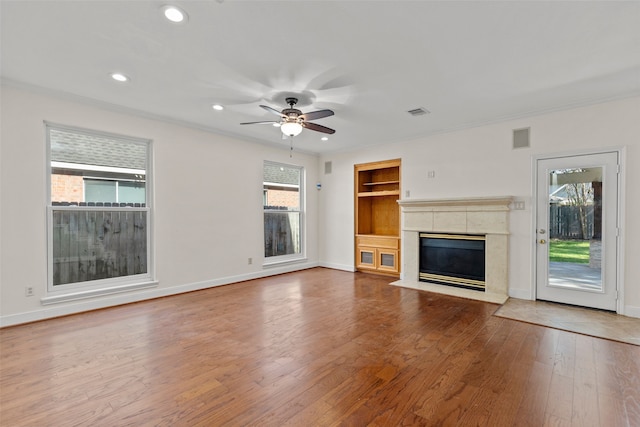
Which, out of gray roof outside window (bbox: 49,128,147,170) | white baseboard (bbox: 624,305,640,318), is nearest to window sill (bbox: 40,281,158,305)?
gray roof outside window (bbox: 49,128,147,170)

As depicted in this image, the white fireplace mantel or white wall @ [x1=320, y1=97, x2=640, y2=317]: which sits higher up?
white wall @ [x1=320, y1=97, x2=640, y2=317]

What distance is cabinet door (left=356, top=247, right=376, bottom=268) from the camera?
635 centimetres

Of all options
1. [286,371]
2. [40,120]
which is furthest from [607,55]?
[40,120]

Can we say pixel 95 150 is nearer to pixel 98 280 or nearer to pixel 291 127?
pixel 98 280

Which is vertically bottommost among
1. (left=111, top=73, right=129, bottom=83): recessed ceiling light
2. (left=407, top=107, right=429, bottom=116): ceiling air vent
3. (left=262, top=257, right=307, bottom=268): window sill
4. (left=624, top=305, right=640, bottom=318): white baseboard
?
(left=624, top=305, right=640, bottom=318): white baseboard

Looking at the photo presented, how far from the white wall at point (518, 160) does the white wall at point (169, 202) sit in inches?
90.7

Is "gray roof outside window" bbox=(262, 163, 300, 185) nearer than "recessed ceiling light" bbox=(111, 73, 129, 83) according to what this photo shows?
No

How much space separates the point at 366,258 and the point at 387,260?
51 cm

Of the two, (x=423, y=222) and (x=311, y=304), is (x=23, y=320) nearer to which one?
(x=311, y=304)

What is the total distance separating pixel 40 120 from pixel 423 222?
18.9 feet

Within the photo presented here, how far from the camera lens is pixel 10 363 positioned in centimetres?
250

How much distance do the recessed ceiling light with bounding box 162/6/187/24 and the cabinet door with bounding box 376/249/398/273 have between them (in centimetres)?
513

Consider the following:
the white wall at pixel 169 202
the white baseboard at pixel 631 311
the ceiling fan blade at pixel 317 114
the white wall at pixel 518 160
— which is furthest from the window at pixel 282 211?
the white baseboard at pixel 631 311

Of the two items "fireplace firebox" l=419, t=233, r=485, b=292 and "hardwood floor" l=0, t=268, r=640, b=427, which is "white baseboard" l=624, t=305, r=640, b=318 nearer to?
"hardwood floor" l=0, t=268, r=640, b=427
